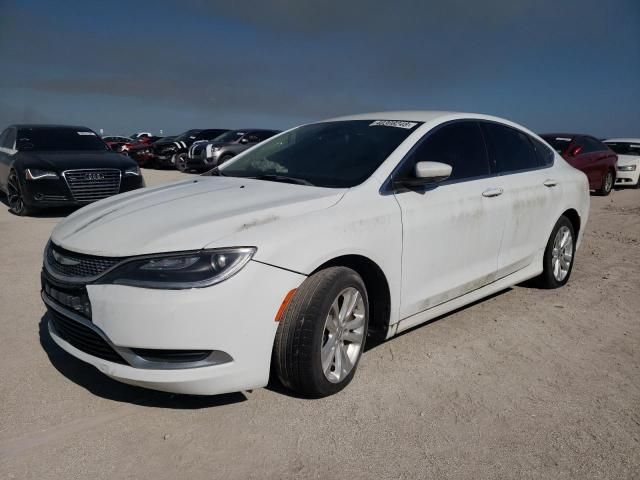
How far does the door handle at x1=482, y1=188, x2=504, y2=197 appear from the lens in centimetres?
388

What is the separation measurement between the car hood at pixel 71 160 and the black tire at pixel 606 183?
11231mm

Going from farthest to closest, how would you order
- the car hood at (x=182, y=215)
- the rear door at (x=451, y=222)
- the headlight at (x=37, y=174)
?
the headlight at (x=37, y=174) → the rear door at (x=451, y=222) → the car hood at (x=182, y=215)

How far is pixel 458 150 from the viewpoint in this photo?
12.8 ft

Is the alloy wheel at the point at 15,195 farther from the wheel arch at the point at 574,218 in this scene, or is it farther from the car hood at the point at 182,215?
the wheel arch at the point at 574,218

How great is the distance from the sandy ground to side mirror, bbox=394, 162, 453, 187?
3.72 ft

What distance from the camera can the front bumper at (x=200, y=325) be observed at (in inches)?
95.8

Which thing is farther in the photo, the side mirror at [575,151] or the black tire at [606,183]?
the black tire at [606,183]

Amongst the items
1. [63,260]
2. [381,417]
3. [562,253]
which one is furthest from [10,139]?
[381,417]

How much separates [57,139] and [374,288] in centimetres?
820

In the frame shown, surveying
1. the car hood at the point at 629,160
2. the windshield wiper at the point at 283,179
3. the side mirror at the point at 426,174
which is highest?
the car hood at the point at 629,160

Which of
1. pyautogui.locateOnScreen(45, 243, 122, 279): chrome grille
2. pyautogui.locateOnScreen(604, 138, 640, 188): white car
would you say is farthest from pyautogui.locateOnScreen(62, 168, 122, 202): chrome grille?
pyautogui.locateOnScreen(604, 138, 640, 188): white car

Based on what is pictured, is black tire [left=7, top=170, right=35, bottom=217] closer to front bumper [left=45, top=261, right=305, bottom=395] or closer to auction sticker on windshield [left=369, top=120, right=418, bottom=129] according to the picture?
auction sticker on windshield [left=369, top=120, right=418, bottom=129]

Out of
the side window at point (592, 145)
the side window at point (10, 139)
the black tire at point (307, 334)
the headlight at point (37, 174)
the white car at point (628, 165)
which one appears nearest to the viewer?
the black tire at point (307, 334)

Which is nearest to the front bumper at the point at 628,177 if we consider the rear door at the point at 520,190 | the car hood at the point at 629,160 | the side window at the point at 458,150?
the car hood at the point at 629,160
